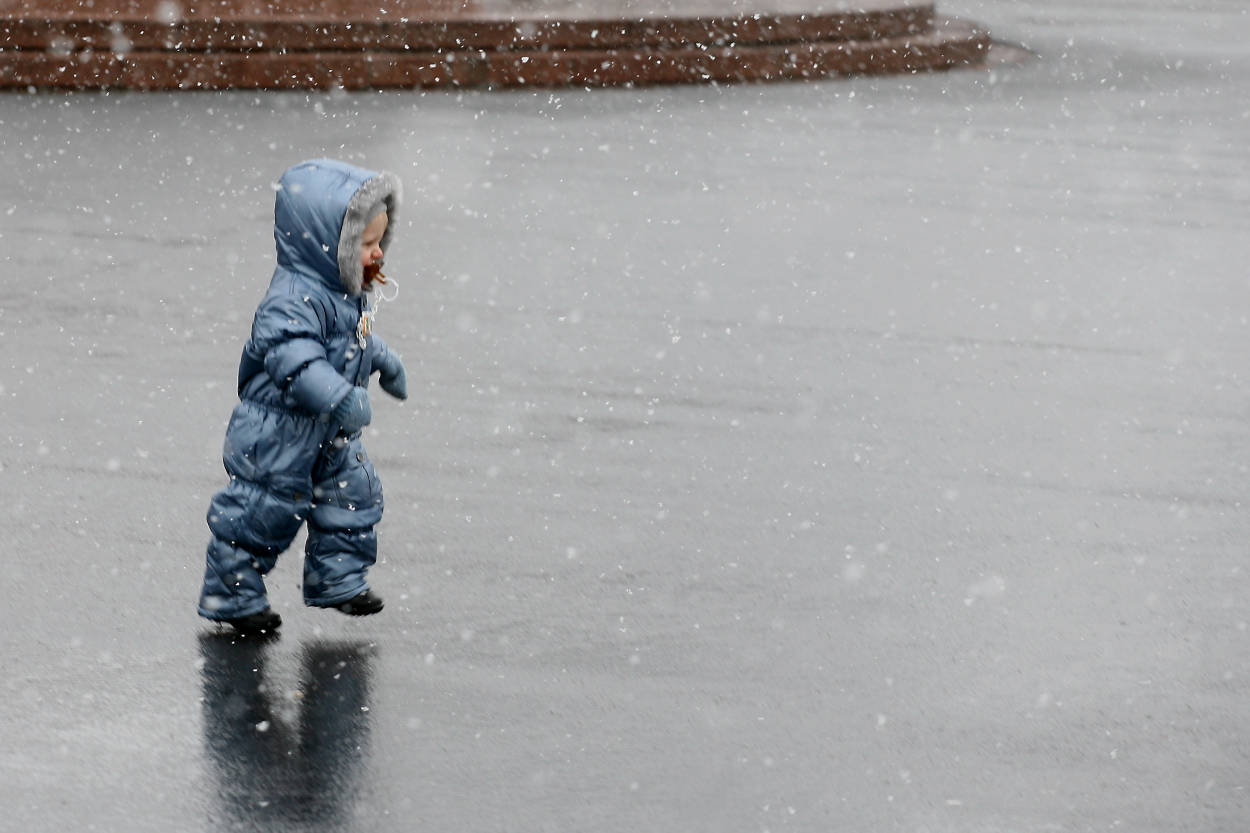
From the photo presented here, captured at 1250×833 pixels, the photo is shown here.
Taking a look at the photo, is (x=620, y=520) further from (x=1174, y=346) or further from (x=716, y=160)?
(x=716, y=160)

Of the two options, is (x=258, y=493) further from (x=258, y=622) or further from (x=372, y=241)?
(x=372, y=241)

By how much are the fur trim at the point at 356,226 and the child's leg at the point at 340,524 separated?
0.43 m

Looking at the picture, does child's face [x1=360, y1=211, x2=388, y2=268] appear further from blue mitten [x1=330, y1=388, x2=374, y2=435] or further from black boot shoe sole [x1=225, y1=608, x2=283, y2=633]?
black boot shoe sole [x1=225, y1=608, x2=283, y2=633]

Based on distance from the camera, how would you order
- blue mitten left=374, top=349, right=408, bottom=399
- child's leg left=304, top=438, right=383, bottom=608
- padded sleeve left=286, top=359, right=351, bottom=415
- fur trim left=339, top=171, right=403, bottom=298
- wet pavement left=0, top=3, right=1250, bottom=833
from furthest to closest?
blue mitten left=374, top=349, right=408, bottom=399 < child's leg left=304, top=438, right=383, bottom=608 < fur trim left=339, top=171, right=403, bottom=298 < padded sleeve left=286, top=359, right=351, bottom=415 < wet pavement left=0, top=3, right=1250, bottom=833

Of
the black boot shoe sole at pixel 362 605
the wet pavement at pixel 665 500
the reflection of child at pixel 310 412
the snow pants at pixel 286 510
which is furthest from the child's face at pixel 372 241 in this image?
the wet pavement at pixel 665 500

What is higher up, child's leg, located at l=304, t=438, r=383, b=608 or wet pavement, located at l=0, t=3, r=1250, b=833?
child's leg, located at l=304, t=438, r=383, b=608

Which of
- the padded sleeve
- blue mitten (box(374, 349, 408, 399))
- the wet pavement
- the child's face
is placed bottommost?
the wet pavement

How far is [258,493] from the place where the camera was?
13.9 feet

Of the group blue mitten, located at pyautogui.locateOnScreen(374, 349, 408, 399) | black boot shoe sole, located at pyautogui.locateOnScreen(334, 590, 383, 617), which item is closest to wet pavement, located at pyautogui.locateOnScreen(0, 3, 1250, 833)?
black boot shoe sole, located at pyautogui.locateOnScreen(334, 590, 383, 617)

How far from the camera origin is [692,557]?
5.07 metres

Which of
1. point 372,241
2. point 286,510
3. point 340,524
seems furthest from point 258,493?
point 372,241

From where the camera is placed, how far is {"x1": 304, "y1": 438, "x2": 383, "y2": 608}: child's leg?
4.32 m

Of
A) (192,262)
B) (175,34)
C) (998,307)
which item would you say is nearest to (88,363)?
(192,262)

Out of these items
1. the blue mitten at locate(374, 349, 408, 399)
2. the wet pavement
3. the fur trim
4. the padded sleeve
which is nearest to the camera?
the wet pavement
